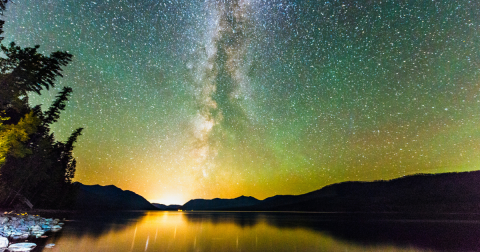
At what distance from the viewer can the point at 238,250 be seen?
16094 mm

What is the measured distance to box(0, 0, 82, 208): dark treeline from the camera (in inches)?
741

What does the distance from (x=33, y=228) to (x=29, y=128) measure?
1005cm

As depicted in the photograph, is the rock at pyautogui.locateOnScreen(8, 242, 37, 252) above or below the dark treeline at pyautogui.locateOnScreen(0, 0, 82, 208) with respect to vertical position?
below

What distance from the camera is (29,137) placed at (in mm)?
27000

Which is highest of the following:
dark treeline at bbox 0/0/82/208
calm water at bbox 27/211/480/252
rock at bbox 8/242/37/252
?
dark treeline at bbox 0/0/82/208

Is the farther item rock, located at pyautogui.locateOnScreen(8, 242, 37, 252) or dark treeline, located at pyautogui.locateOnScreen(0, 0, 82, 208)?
dark treeline, located at pyautogui.locateOnScreen(0, 0, 82, 208)

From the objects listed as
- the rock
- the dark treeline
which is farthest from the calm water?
the dark treeline

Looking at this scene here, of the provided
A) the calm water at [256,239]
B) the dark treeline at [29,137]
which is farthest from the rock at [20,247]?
the dark treeline at [29,137]

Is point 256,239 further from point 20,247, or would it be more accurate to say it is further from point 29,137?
point 29,137

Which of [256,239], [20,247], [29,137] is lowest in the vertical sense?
[256,239]

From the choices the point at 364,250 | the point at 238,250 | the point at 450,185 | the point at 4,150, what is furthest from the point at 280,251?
the point at 450,185

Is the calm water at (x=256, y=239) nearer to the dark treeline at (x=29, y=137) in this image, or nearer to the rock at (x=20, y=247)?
the rock at (x=20, y=247)

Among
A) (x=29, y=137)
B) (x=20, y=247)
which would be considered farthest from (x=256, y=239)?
(x=29, y=137)

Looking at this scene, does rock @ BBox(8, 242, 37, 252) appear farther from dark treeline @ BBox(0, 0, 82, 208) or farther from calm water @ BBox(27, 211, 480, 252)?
Answer: dark treeline @ BBox(0, 0, 82, 208)
